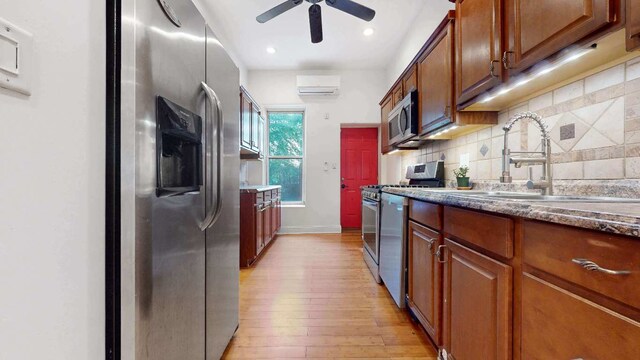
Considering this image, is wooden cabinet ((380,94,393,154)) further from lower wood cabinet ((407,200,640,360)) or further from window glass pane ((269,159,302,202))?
lower wood cabinet ((407,200,640,360))

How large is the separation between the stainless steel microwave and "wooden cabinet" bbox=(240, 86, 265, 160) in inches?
73.8

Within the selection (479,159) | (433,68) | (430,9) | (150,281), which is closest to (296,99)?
(430,9)

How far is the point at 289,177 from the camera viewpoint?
17.0 ft

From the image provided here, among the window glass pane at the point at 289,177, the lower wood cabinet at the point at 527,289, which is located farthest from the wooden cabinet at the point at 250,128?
the lower wood cabinet at the point at 527,289

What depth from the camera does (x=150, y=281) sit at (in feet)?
2.74

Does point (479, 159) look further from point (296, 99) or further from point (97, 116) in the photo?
point (296, 99)

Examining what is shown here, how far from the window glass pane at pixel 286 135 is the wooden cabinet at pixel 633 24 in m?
4.52

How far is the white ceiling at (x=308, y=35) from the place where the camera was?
10.3ft

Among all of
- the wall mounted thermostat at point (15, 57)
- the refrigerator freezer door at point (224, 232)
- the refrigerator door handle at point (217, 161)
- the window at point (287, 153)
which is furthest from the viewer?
the window at point (287, 153)

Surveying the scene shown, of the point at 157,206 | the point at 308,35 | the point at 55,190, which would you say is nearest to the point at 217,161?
the point at 157,206

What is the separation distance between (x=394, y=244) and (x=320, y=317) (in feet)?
2.51

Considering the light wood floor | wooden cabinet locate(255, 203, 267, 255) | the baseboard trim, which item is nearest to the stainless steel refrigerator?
the light wood floor

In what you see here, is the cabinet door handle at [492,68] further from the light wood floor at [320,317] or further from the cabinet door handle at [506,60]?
the light wood floor at [320,317]

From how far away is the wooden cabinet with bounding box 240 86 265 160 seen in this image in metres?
3.43
